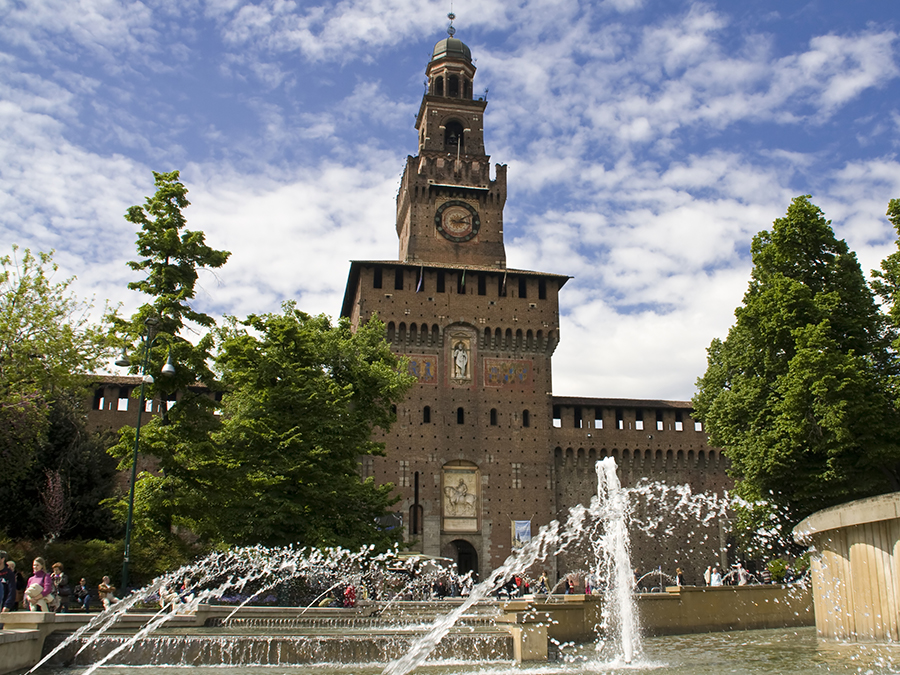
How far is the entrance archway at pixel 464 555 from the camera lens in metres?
35.0

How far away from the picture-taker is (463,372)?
37.1 metres

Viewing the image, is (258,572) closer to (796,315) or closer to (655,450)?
(796,315)

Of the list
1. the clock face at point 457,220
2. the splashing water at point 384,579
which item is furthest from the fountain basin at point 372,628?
the clock face at point 457,220

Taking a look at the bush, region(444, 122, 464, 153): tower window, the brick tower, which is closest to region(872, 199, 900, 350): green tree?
the bush

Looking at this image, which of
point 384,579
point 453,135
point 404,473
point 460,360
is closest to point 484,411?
point 460,360

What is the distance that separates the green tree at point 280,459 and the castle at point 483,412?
13.0m

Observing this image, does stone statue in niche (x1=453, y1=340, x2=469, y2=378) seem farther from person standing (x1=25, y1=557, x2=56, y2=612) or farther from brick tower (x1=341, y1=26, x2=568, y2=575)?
person standing (x1=25, y1=557, x2=56, y2=612)

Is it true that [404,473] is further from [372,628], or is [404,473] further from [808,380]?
[372,628]

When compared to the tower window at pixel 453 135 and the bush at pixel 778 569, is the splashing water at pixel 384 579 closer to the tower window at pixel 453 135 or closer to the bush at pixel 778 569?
the bush at pixel 778 569

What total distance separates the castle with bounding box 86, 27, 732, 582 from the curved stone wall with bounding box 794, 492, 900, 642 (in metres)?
23.4

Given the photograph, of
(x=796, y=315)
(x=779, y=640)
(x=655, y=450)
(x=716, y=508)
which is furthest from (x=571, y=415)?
(x=779, y=640)

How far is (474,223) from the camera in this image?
4106 centimetres

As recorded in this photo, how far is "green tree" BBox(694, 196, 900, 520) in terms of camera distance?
18156mm

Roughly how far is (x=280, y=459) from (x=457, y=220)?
928 inches
